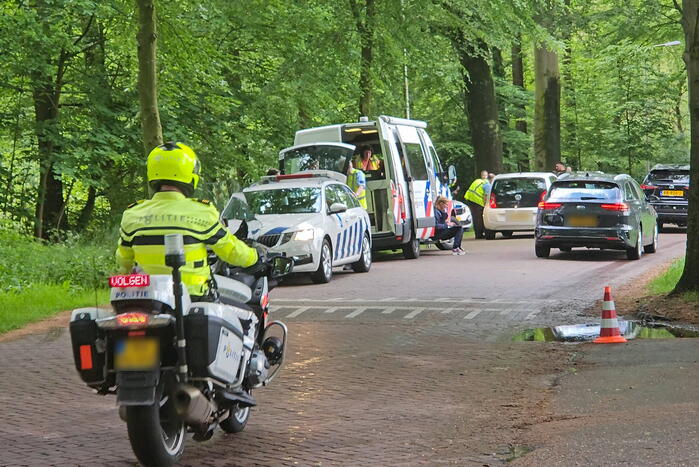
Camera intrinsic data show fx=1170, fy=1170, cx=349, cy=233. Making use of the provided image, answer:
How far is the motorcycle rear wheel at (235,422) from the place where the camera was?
7.54m

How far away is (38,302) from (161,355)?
9.70m

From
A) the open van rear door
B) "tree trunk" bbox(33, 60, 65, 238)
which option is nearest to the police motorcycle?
the open van rear door

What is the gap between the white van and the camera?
23.2m

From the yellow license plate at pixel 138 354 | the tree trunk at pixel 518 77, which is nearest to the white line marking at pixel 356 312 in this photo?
the yellow license plate at pixel 138 354

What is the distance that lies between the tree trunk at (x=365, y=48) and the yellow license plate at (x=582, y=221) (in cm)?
882

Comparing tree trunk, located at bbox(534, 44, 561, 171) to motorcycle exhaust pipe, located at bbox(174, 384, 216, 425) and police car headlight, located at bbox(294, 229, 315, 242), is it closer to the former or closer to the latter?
police car headlight, located at bbox(294, 229, 315, 242)

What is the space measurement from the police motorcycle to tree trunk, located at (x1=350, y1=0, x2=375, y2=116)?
74.9ft

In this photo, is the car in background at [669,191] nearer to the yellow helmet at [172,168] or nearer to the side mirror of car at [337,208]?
the side mirror of car at [337,208]

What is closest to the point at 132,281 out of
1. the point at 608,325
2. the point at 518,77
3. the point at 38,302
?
the point at 608,325

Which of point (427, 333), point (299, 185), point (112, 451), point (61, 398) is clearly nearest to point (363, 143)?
point (299, 185)

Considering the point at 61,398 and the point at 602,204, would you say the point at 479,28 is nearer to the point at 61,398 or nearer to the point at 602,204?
the point at 602,204

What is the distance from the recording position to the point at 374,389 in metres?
9.30

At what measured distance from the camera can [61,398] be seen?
9164mm

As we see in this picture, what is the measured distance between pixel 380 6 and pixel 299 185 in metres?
6.84
